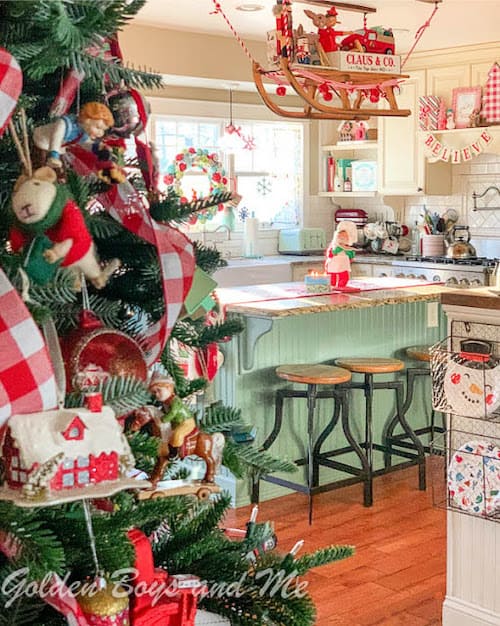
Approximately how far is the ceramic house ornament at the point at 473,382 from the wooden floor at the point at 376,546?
2.93 ft

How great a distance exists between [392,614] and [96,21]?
2.85 m

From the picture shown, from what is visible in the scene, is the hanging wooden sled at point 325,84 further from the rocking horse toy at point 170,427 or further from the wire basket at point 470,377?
the rocking horse toy at point 170,427

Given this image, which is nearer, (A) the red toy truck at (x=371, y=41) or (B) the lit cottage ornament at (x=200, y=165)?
(A) the red toy truck at (x=371, y=41)

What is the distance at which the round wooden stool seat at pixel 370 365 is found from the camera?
454cm

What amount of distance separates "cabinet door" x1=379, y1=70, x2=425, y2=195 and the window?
3.25 ft

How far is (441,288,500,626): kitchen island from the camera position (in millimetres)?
2824

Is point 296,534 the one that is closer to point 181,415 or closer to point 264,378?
point 264,378

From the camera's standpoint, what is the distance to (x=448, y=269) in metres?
6.83

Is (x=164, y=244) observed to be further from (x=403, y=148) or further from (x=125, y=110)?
(x=403, y=148)

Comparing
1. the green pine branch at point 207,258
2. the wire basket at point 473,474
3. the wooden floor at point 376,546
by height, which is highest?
the green pine branch at point 207,258

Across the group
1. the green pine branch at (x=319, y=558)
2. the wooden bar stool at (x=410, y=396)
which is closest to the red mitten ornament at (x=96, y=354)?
the green pine branch at (x=319, y=558)

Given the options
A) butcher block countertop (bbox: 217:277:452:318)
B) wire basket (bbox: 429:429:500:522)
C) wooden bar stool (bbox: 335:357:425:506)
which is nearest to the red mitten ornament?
wire basket (bbox: 429:429:500:522)

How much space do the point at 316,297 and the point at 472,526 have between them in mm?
2063

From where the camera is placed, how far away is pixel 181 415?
1.04 meters
